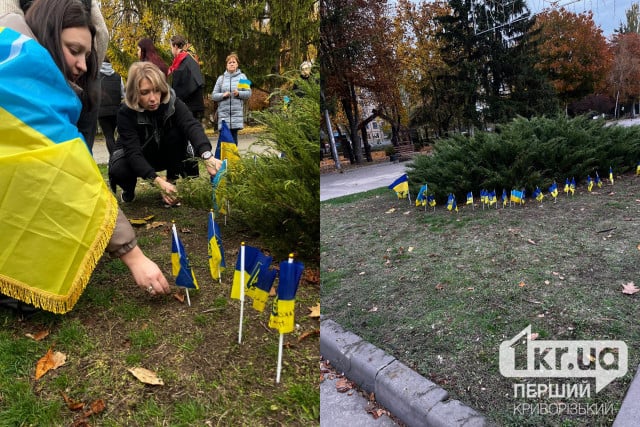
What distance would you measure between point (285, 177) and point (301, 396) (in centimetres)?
149

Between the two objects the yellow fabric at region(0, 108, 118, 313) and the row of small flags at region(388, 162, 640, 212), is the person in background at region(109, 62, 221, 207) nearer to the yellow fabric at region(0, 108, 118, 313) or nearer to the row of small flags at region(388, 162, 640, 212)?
the yellow fabric at region(0, 108, 118, 313)

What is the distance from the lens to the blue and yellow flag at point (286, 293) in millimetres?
1515

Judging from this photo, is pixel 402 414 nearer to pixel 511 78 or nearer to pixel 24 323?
pixel 24 323

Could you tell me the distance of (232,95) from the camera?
20.5 ft

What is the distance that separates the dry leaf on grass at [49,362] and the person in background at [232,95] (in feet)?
15.2

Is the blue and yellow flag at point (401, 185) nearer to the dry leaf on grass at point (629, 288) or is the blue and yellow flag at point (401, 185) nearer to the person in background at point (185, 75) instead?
the person in background at point (185, 75)

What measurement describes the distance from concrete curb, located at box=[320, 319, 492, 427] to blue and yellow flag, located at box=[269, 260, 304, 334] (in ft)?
2.44

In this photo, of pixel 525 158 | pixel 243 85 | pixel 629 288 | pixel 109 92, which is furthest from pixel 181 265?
pixel 525 158

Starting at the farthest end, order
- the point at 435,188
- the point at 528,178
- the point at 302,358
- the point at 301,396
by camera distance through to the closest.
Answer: the point at 435,188, the point at 528,178, the point at 302,358, the point at 301,396

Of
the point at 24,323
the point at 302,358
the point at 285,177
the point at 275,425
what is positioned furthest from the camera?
the point at 285,177

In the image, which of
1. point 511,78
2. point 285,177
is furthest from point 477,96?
point 285,177

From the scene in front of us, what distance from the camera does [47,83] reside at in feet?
6.15

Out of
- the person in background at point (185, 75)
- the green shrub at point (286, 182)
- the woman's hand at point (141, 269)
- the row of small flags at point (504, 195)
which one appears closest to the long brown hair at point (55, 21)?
the woman's hand at point (141, 269)

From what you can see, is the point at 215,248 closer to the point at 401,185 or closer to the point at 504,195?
the point at 504,195
